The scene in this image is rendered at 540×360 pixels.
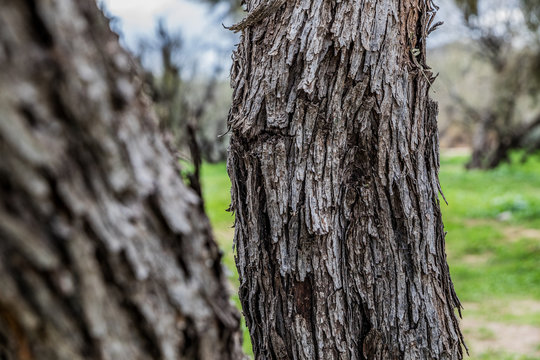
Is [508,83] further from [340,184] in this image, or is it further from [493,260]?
[340,184]

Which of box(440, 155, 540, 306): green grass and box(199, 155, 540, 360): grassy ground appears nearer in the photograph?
box(199, 155, 540, 360): grassy ground

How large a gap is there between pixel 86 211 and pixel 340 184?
3.27 feet

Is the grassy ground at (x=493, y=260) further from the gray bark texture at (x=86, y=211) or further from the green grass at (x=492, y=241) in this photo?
the gray bark texture at (x=86, y=211)

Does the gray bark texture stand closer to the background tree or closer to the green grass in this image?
the green grass

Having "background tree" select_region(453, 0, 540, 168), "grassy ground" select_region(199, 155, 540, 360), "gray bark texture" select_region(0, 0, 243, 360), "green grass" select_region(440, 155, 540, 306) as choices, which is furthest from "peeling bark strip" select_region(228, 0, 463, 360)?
"background tree" select_region(453, 0, 540, 168)

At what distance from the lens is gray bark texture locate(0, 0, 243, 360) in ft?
2.58

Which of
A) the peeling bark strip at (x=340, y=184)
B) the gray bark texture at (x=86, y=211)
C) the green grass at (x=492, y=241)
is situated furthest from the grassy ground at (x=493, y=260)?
the gray bark texture at (x=86, y=211)

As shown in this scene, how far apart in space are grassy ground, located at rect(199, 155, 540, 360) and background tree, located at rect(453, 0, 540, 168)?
3.56 metres

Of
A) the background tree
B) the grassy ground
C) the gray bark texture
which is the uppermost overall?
the background tree

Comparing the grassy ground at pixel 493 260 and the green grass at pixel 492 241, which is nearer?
the grassy ground at pixel 493 260

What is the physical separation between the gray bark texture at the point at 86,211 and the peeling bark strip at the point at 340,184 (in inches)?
26.8

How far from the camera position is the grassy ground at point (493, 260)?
15.6 ft

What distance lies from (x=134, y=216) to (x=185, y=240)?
0.12 metres

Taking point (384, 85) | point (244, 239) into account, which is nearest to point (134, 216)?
point (244, 239)
